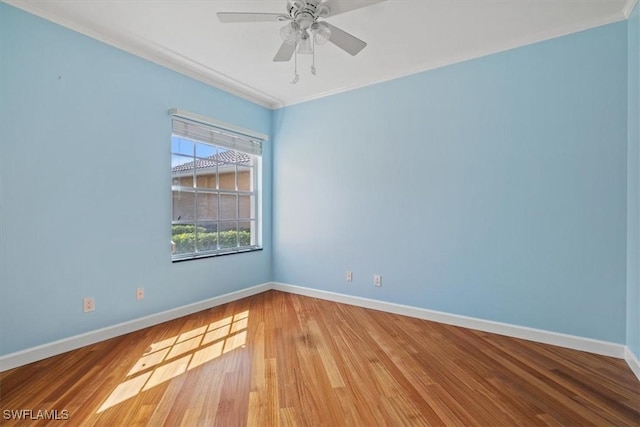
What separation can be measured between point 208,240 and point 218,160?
38.6 inches

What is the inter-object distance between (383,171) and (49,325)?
10.7 ft

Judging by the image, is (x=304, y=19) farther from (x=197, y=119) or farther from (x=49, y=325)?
(x=49, y=325)

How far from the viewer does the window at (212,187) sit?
A: 132 inches

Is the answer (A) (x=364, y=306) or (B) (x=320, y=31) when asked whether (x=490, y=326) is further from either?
(B) (x=320, y=31)

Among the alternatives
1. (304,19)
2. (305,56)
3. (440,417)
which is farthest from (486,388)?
(305,56)

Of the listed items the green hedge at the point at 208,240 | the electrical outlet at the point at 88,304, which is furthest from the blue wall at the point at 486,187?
the electrical outlet at the point at 88,304

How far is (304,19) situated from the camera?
6.63ft

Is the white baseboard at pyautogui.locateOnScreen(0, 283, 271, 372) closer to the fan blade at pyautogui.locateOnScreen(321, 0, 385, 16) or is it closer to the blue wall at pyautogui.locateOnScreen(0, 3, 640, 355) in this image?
the blue wall at pyautogui.locateOnScreen(0, 3, 640, 355)

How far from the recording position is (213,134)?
3641 mm

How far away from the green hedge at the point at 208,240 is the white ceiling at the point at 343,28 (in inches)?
68.9

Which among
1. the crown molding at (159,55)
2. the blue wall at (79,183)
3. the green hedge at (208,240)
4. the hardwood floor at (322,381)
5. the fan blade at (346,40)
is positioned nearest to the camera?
the hardwood floor at (322,381)

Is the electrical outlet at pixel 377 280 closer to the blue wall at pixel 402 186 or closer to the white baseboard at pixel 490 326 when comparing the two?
the blue wall at pixel 402 186

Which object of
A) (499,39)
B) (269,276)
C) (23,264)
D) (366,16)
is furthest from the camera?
(269,276)

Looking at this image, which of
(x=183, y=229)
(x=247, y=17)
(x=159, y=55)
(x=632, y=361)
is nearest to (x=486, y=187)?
(x=632, y=361)
